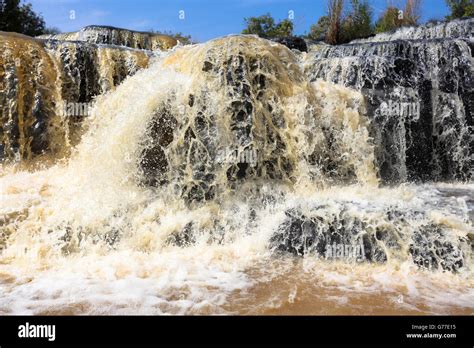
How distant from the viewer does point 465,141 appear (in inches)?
253

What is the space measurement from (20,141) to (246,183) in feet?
11.7

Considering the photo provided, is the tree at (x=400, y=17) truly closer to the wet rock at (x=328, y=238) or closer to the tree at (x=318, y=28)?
the tree at (x=318, y=28)

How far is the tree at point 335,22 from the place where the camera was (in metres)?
14.8

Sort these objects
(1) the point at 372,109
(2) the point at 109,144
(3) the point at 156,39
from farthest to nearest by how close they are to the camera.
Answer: (3) the point at 156,39 < (1) the point at 372,109 < (2) the point at 109,144

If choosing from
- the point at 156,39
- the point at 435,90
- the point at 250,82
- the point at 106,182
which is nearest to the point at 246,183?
the point at 250,82

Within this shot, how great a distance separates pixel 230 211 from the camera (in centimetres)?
508

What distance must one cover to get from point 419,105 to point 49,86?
18.1ft

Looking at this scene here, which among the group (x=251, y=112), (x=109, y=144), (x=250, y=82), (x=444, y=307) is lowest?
(x=444, y=307)

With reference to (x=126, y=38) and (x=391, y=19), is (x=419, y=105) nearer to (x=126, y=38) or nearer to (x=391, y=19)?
(x=126, y=38)

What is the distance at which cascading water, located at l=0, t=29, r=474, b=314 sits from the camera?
3.55 meters

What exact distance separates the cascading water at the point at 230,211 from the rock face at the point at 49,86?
43cm

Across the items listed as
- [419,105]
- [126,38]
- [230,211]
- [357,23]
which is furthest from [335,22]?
[230,211]

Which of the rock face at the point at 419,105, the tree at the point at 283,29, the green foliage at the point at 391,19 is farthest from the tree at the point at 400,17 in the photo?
the rock face at the point at 419,105

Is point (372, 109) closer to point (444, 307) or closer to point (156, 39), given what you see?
point (444, 307)
